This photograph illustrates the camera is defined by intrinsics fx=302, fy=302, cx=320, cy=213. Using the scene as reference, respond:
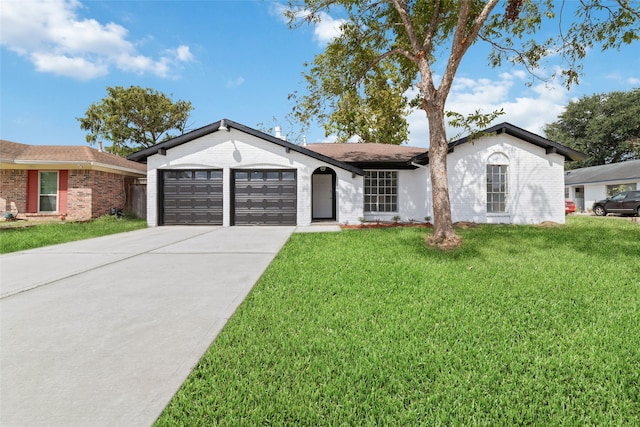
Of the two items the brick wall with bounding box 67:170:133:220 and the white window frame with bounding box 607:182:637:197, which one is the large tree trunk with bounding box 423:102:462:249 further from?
the white window frame with bounding box 607:182:637:197

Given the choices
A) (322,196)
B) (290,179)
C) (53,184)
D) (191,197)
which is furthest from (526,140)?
(53,184)

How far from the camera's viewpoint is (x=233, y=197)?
13.4 meters

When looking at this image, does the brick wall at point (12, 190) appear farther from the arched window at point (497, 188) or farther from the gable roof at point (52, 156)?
the arched window at point (497, 188)

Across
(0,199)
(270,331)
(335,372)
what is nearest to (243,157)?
(270,331)

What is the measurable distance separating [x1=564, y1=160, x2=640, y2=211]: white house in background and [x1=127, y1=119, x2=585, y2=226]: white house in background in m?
15.5

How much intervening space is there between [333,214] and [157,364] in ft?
46.6

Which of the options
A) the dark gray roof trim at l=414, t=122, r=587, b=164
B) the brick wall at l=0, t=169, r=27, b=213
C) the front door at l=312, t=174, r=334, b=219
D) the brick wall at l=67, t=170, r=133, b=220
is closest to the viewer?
the dark gray roof trim at l=414, t=122, r=587, b=164

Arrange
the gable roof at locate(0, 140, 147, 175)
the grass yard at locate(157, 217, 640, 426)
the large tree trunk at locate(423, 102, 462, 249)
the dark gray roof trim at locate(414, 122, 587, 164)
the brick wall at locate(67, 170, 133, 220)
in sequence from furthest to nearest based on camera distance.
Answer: the brick wall at locate(67, 170, 133, 220) → the gable roof at locate(0, 140, 147, 175) → the dark gray roof trim at locate(414, 122, 587, 164) → the large tree trunk at locate(423, 102, 462, 249) → the grass yard at locate(157, 217, 640, 426)

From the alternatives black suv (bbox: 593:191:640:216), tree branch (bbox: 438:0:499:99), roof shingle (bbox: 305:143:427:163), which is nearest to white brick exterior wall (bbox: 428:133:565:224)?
roof shingle (bbox: 305:143:427:163)

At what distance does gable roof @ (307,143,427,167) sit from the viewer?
564 inches

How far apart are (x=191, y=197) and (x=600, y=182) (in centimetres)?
3108

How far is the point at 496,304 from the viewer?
3.97 m

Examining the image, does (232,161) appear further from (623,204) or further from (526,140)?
(623,204)

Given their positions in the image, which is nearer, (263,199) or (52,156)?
(263,199)
